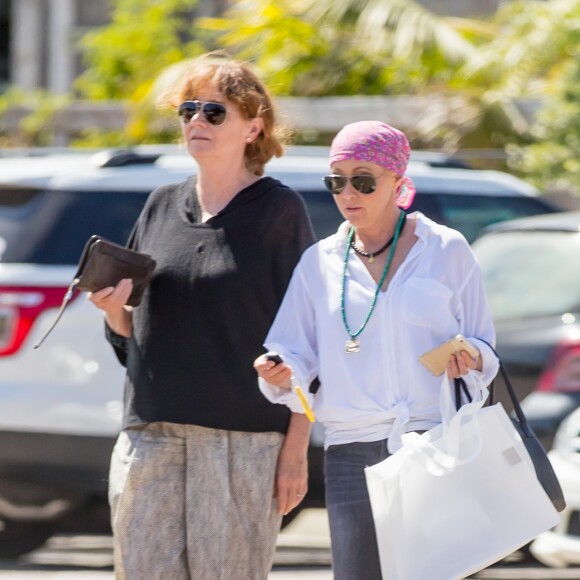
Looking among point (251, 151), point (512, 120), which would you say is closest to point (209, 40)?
point (512, 120)

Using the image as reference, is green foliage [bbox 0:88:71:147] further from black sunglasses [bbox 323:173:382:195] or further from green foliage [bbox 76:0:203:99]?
black sunglasses [bbox 323:173:382:195]

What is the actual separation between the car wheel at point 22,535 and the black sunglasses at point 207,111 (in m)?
3.41

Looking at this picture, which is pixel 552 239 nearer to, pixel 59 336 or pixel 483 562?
pixel 59 336

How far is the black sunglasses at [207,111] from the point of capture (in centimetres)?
404

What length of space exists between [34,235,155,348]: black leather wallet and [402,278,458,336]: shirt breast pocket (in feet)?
2.39

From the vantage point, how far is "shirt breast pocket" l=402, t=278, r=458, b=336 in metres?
3.61

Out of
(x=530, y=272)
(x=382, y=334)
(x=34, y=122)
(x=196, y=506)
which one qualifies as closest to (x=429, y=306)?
(x=382, y=334)

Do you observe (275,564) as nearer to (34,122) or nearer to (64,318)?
(64,318)

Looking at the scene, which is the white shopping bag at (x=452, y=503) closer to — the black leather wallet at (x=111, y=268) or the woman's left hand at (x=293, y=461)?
the woman's left hand at (x=293, y=461)

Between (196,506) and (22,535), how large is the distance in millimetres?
3316

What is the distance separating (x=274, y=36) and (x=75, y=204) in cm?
750

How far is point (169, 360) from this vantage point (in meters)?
3.97

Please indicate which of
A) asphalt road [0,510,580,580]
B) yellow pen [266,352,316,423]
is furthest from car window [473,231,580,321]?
yellow pen [266,352,316,423]

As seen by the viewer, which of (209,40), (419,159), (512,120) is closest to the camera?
(419,159)
